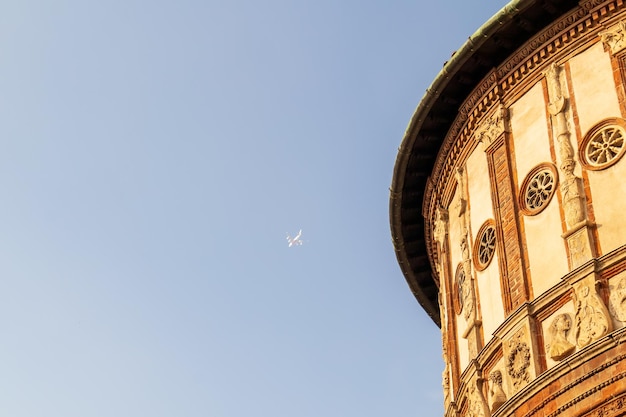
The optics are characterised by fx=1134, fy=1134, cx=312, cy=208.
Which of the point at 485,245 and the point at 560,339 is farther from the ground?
the point at 485,245

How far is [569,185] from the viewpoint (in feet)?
54.7

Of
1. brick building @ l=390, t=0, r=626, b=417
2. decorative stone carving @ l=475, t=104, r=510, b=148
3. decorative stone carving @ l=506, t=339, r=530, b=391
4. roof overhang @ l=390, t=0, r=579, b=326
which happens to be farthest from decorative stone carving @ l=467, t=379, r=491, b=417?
roof overhang @ l=390, t=0, r=579, b=326

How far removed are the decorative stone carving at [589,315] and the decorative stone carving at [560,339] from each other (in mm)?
157

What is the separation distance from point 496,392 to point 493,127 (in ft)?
15.6

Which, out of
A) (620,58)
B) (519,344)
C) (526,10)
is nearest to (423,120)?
(526,10)

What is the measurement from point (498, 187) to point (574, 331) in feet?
11.7

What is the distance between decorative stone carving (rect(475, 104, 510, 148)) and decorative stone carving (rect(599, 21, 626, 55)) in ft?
6.71

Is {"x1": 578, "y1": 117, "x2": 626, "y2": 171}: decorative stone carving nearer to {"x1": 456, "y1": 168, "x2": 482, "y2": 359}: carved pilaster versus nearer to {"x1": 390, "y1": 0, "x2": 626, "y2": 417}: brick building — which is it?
{"x1": 390, "y1": 0, "x2": 626, "y2": 417}: brick building

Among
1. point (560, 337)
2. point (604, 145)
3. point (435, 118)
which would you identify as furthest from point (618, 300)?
point (435, 118)

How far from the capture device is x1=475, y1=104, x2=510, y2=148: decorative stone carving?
61.2 ft

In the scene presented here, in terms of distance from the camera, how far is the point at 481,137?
19125 mm

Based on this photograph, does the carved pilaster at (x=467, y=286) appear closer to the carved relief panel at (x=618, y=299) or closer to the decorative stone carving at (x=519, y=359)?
the decorative stone carving at (x=519, y=359)

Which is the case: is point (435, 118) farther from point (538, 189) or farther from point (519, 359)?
point (519, 359)

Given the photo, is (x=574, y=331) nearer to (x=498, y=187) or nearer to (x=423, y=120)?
(x=498, y=187)
